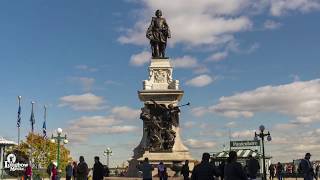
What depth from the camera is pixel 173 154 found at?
3597cm

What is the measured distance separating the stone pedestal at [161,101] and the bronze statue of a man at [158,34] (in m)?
1.17

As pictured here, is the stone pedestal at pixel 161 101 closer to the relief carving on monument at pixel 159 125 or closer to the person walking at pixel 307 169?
the relief carving on monument at pixel 159 125

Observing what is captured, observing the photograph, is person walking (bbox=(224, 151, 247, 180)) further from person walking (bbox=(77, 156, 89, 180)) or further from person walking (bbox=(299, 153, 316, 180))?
person walking (bbox=(77, 156, 89, 180))

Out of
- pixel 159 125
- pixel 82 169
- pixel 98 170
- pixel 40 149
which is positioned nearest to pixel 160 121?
pixel 159 125

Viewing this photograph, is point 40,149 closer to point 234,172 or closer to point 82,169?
point 82,169

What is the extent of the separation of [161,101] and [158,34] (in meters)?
5.39

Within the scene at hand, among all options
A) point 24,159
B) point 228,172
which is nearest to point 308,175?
point 228,172

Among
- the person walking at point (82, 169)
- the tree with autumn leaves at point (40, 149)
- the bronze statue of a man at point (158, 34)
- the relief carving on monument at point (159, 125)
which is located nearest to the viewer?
the person walking at point (82, 169)

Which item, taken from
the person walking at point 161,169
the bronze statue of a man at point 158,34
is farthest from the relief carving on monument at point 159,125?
the person walking at point 161,169

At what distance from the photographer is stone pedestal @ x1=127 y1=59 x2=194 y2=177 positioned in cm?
3569

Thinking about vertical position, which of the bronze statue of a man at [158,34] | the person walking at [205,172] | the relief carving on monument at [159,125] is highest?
the bronze statue of a man at [158,34]

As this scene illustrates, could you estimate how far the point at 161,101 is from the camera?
A: 36938 millimetres

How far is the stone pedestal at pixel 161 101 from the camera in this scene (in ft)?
117

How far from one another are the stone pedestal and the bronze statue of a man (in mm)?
1170
